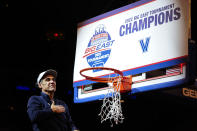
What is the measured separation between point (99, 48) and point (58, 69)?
10.9ft

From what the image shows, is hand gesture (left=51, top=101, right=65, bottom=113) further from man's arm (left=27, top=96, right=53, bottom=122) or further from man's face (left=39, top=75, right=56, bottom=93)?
man's face (left=39, top=75, right=56, bottom=93)

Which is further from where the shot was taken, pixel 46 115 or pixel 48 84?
pixel 48 84

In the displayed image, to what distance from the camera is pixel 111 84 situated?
3.80 metres

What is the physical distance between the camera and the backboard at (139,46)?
10.5ft

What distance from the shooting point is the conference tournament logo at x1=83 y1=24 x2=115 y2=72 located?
3943mm

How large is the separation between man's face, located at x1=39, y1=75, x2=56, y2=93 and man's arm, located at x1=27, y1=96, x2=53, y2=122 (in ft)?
0.76

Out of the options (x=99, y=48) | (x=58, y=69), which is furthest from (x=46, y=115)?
(x=58, y=69)

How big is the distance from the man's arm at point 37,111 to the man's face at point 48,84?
9.1 inches

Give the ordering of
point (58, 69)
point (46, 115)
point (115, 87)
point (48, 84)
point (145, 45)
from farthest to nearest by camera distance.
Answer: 1. point (58, 69)
2. point (115, 87)
3. point (145, 45)
4. point (48, 84)
5. point (46, 115)

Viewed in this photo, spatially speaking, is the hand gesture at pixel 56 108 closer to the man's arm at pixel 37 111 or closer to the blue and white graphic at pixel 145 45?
the man's arm at pixel 37 111

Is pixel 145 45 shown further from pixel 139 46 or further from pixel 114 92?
pixel 114 92

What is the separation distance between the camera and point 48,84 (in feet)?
9.95

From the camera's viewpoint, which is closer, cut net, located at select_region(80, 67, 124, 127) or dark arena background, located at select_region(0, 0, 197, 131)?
cut net, located at select_region(80, 67, 124, 127)

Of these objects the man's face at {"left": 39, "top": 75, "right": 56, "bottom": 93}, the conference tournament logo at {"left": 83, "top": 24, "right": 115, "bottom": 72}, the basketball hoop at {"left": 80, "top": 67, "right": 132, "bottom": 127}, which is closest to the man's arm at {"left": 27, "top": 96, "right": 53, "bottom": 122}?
the man's face at {"left": 39, "top": 75, "right": 56, "bottom": 93}
